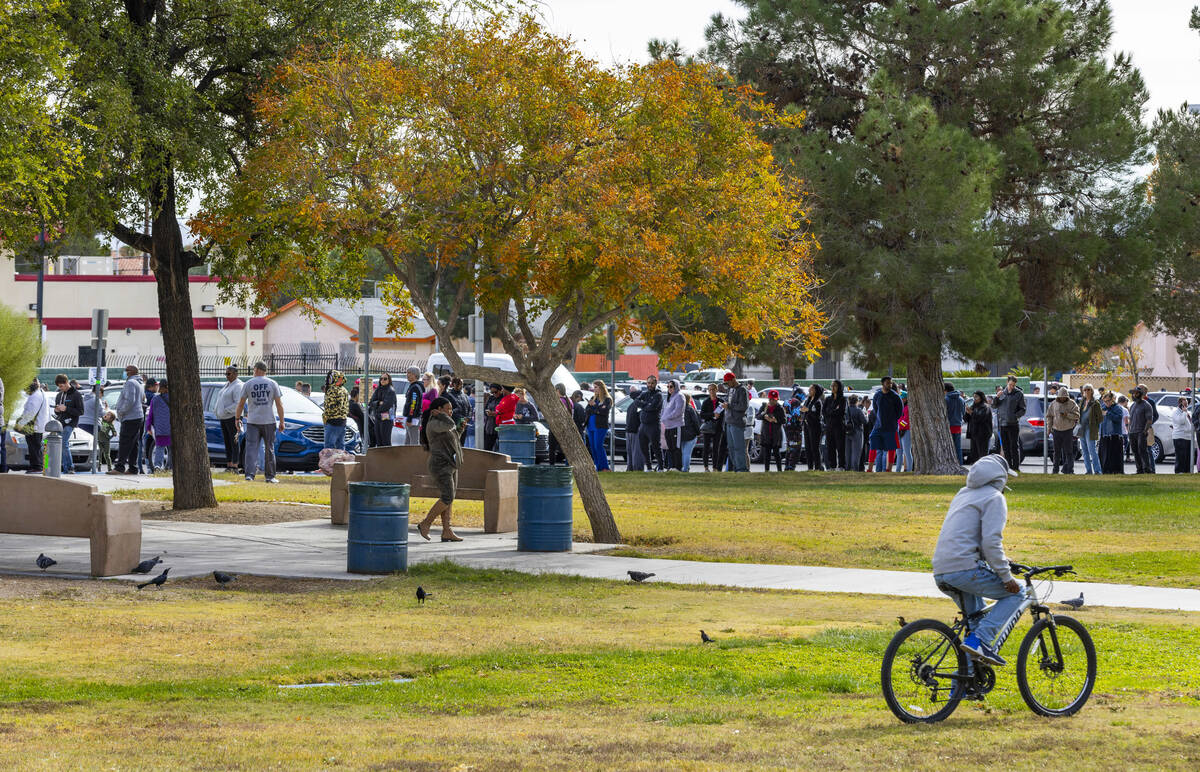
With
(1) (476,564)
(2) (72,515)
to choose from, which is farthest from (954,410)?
(2) (72,515)

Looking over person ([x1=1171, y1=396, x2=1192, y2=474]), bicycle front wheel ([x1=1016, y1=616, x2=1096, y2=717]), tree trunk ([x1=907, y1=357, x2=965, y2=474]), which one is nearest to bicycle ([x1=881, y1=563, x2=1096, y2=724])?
bicycle front wheel ([x1=1016, y1=616, x2=1096, y2=717])

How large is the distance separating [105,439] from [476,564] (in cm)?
1607

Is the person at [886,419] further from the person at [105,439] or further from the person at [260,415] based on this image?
the person at [105,439]

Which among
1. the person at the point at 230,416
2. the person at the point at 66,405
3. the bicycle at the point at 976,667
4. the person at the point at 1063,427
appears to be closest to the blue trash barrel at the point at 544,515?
the bicycle at the point at 976,667

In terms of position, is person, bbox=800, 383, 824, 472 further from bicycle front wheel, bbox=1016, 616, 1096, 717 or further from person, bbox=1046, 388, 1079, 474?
bicycle front wheel, bbox=1016, 616, 1096, 717

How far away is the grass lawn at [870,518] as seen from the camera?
614 inches

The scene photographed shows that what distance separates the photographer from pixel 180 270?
18938 mm

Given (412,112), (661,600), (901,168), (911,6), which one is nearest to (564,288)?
(412,112)

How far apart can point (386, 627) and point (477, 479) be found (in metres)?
7.55

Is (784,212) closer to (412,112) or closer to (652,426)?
(412,112)

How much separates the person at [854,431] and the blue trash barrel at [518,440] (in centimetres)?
778

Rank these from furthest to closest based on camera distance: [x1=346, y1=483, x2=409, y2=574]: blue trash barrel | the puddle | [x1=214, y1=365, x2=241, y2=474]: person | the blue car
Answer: the blue car
[x1=214, y1=365, x2=241, y2=474]: person
[x1=346, y1=483, x2=409, y2=574]: blue trash barrel
the puddle

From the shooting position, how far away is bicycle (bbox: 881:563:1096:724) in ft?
25.1

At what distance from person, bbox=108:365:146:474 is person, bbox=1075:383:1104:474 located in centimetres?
1725
